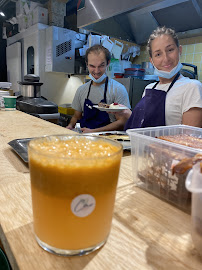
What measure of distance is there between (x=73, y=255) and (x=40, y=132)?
40.7 inches

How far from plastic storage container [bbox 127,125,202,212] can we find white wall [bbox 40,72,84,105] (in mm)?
3869

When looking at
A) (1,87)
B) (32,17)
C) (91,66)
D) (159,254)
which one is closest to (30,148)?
(159,254)

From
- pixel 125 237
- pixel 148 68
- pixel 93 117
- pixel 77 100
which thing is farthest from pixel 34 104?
pixel 125 237

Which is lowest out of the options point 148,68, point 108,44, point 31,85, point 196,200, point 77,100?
point 196,200

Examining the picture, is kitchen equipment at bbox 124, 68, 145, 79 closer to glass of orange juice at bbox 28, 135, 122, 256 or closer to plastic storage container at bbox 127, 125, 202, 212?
plastic storage container at bbox 127, 125, 202, 212

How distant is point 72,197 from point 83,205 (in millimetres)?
25

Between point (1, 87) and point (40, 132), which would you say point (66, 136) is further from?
point (1, 87)

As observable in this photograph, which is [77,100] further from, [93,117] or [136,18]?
[136,18]

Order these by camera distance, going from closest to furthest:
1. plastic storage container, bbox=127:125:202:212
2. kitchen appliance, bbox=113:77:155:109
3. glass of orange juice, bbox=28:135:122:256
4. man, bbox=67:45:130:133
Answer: glass of orange juice, bbox=28:135:122:256
plastic storage container, bbox=127:125:202:212
man, bbox=67:45:130:133
kitchen appliance, bbox=113:77:155:109

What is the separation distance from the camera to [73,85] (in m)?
4.58

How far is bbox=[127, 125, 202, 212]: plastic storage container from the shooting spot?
0.54 meters

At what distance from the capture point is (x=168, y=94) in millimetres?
1611

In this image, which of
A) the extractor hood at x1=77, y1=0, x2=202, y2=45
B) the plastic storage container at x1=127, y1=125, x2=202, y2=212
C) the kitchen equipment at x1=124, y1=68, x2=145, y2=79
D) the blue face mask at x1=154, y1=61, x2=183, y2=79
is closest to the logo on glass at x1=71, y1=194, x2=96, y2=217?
the plastic storage container at x1=127, y1=125, x2=202, y2=212

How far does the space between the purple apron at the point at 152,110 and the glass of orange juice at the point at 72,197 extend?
4.27 ft
